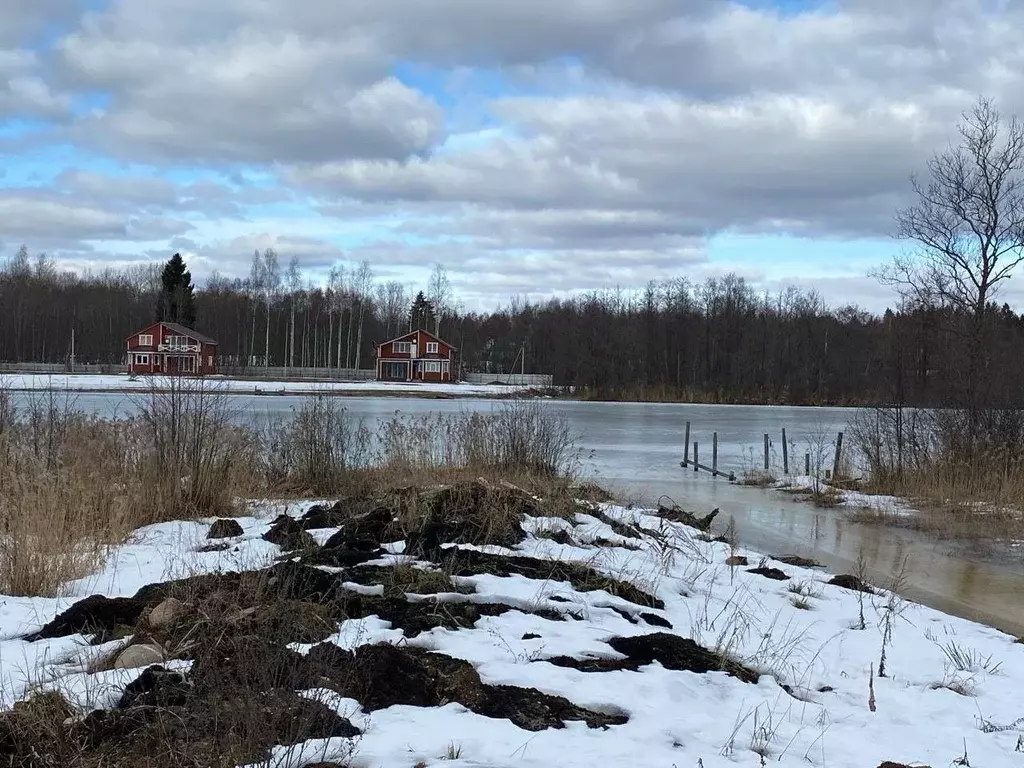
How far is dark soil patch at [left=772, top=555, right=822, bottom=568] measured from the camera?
1019 cm

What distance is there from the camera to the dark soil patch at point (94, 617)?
5484mm

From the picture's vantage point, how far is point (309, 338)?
96875 millimetres

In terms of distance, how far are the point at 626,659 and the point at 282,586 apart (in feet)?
8.26

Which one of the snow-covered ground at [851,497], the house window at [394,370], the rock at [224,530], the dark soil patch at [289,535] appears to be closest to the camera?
the dark soil patch at [289,535]

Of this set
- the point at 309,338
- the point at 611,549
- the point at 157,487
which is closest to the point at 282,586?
Answer: the point at 611,549

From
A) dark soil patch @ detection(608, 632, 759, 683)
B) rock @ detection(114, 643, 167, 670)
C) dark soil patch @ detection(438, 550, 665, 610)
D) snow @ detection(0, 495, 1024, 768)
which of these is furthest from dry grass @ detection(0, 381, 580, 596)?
dark soil patch @ detection(608, 632, 759, 683)

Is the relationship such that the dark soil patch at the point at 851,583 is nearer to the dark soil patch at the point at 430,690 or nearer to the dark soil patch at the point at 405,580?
the dark soil patch at the point at 405,580

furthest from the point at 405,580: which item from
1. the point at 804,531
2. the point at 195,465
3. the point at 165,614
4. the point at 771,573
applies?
the point at 804,531

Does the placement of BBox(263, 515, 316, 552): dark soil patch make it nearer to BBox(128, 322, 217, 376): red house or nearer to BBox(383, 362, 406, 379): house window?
BBox(128, 322, 217, 376): red house

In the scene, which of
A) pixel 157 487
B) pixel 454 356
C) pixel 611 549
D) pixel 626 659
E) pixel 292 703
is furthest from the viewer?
pixel 454 356

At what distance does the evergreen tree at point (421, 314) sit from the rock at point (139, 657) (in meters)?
99.1

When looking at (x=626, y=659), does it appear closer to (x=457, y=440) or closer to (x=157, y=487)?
(x=157, y=487)

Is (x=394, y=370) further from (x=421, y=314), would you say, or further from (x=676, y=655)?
(x=676, y=655)

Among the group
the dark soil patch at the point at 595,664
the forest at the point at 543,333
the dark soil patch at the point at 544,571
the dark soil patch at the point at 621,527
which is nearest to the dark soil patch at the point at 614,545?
the dark soil patch at the point at 621,527
